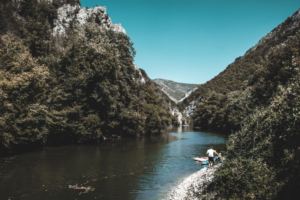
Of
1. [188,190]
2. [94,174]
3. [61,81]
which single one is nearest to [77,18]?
[61,81]

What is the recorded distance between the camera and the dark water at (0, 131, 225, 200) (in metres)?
28.4

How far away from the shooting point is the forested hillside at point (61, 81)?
51.3m

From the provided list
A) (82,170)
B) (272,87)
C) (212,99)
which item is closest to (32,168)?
(82,170)

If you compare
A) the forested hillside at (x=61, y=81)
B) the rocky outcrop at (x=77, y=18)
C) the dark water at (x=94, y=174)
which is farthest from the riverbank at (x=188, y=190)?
the rocky outcrop at (x=77, y=18)

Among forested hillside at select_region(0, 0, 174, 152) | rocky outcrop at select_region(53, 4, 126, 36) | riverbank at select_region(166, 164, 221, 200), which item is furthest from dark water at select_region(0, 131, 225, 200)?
rocky outcrop at select_region(53, 4, 126, 36)

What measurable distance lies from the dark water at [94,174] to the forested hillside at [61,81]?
6887 millimetres

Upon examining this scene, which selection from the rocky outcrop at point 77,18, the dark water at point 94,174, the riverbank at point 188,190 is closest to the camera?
the riverbank at point 188,190

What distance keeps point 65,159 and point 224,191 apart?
2928 cm

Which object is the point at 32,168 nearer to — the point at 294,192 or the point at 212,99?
the point at 294,192

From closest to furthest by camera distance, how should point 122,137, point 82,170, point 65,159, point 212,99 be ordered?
point 82,170 < point 65,159 < point 122,137 < point 212,99

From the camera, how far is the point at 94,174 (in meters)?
36.2

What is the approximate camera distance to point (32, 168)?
1556 inches

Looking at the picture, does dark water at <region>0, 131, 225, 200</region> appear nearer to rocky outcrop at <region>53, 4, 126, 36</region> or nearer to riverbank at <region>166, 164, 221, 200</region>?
riverbank at <region>166, 164, 221, 200</region>

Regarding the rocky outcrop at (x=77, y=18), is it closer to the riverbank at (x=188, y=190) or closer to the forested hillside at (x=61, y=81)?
the forested hillside at (x=61, y=81)
